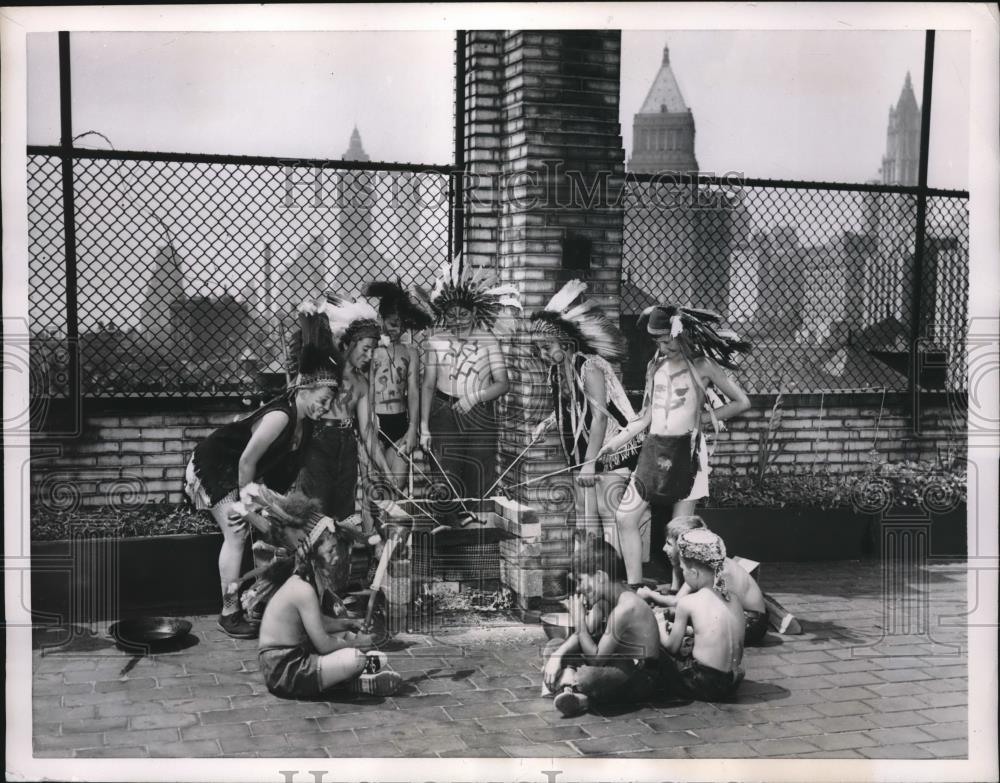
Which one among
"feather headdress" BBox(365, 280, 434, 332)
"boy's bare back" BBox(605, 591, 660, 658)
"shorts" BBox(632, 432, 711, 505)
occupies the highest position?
"feather headdress" BBox(365, 280, 434, 332)

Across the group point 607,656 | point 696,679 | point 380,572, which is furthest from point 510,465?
point 696,679

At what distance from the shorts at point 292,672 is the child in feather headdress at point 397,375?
4.42ft

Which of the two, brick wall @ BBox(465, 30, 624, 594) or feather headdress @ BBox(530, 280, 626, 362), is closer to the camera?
brick wall @ BBox(465, 30, 624, 594)

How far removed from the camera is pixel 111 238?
6875 mm

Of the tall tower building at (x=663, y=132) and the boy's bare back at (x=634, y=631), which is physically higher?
the tall tower building at (x=663, y=132)

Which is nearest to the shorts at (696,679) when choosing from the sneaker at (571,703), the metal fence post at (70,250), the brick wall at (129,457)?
the sneaker at (571,703)

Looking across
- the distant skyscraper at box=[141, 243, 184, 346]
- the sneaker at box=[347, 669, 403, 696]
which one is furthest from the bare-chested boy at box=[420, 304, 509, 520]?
the distant skyscraper at box=[141, 243, 184, 346]

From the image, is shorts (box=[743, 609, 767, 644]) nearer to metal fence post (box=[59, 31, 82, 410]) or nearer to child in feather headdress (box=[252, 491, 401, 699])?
child in feather headdress (box=[252, 491, 401, 699])

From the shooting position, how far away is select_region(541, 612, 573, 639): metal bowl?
6574 mm

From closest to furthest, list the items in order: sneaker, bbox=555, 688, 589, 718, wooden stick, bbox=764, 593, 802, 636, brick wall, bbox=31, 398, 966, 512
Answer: sneaker, bbox=555, 688, 589, 718, brick wall, bbox=31, 398, 966, 512, wooden stick, bbox=764, 593, 802, 636

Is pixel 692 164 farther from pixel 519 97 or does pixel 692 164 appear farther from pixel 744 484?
pixel 744 484

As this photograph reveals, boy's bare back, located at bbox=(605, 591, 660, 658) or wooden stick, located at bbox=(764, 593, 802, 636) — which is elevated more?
boy's bare back, located at bbox=(605, 591, 660, 658)

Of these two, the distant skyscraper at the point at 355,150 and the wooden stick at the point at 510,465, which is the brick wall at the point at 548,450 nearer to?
the wooden stick at the point at 510,465

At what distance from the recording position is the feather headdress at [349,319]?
6.76 metres
